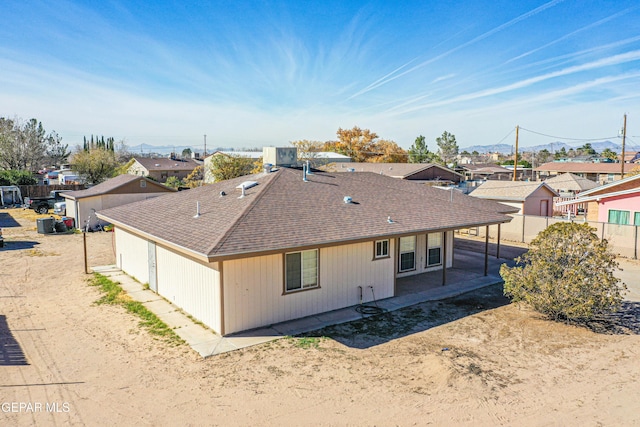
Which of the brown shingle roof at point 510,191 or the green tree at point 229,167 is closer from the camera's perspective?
the brown shingle roof at point 510,191

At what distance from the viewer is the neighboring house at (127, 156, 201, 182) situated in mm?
55938

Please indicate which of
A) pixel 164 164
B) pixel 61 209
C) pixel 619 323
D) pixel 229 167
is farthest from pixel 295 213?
pixel 164 164

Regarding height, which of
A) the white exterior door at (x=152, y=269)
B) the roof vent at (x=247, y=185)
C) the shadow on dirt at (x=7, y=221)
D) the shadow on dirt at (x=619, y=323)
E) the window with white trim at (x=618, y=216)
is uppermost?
the roof vent at (x=247, y=185)

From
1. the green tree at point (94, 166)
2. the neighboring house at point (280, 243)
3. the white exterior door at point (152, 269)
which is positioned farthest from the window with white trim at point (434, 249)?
the green tree at point (94, 166)

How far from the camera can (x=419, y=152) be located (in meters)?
76.1

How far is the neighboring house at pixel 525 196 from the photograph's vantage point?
29.3 meters

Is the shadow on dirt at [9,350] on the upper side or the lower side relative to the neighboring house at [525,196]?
lower

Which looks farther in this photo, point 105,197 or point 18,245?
point 105,197

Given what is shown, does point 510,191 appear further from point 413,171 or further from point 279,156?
point 279,156

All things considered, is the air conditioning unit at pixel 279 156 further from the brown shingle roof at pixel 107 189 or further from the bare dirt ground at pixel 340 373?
the brown shingle roof at pixel 107 189

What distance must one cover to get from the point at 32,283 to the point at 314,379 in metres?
12.4

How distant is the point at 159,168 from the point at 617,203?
5048 centimetres

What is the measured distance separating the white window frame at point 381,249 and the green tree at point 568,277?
3.43 m

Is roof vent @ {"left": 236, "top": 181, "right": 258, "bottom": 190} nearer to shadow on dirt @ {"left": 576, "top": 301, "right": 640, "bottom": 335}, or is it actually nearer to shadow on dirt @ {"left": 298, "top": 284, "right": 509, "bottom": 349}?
shadow on dirt @ {"left": 298, "top": 284, "right": 509, "bottom": 349}
